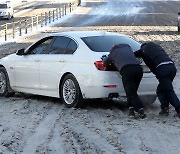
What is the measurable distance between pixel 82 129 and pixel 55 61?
2400 millimetres

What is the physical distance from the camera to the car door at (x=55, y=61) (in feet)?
31.6

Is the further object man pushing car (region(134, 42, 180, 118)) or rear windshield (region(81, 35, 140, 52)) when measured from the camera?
rear windshield (region(81, 35, 140, 52))

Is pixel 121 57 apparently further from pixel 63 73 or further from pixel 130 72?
pixel 63 73

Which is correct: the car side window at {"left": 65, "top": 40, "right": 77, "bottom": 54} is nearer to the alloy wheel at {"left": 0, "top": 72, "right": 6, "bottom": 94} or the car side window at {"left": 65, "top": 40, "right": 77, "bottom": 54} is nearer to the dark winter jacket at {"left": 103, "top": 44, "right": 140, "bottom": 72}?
the dark winter jacket at {"left": 103, "top": 44, "right": 140, "bottom": 72}

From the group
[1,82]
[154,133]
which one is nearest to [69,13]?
[1,82]

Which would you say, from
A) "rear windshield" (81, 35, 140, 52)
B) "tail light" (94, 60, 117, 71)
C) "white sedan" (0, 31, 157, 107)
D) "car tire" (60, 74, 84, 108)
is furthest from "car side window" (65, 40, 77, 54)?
"tail light" (94, 60, 117, 71)

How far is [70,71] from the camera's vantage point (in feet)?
30.6

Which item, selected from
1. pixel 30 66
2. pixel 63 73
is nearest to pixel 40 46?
pixel 30 66

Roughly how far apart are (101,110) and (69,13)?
46119mm

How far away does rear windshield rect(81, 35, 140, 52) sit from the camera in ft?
30.8

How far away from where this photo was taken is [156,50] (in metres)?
8.66

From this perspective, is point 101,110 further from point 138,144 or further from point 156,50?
point 138,144

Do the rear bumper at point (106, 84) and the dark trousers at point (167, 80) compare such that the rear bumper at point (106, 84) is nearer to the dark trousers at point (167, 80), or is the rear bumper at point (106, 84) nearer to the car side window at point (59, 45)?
the dark trousers at point (167, 80)

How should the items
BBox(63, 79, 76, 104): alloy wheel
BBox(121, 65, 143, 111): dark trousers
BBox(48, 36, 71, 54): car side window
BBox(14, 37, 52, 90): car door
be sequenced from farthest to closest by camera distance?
BBox(14, 37, 52, 90): car door < BBox(48, 36, 71, 54): car side window < BBox(63, 79, 76, 104): alloy wheel < BBox(121, 65, 143, 111): dark trousers
